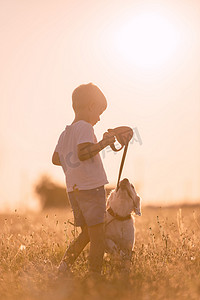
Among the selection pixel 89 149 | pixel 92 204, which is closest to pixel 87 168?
pixel 89 149

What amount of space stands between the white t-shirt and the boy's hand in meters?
0.12

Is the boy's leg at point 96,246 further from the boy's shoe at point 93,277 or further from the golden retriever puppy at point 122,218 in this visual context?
the golden retriever puppy at point 122,218

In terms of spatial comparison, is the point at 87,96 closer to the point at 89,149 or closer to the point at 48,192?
the point at 89,149

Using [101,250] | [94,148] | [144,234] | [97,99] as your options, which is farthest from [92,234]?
[144,234]

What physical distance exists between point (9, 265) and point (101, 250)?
104cm

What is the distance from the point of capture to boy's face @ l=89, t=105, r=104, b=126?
4.81 meters

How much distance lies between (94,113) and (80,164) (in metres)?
0.58

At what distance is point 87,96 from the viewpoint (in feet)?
15.6

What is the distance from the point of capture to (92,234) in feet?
15.3

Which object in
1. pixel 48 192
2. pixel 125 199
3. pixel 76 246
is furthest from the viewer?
pixel 48 192

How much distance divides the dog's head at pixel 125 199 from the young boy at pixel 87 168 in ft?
2.34

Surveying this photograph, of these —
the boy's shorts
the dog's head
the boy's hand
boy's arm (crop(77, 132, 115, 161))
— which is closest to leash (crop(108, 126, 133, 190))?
the boy's hand

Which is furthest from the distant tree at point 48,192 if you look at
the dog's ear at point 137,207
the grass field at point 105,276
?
the dog's ear at point 137,207

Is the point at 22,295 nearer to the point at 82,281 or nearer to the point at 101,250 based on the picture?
the point at 82,281
